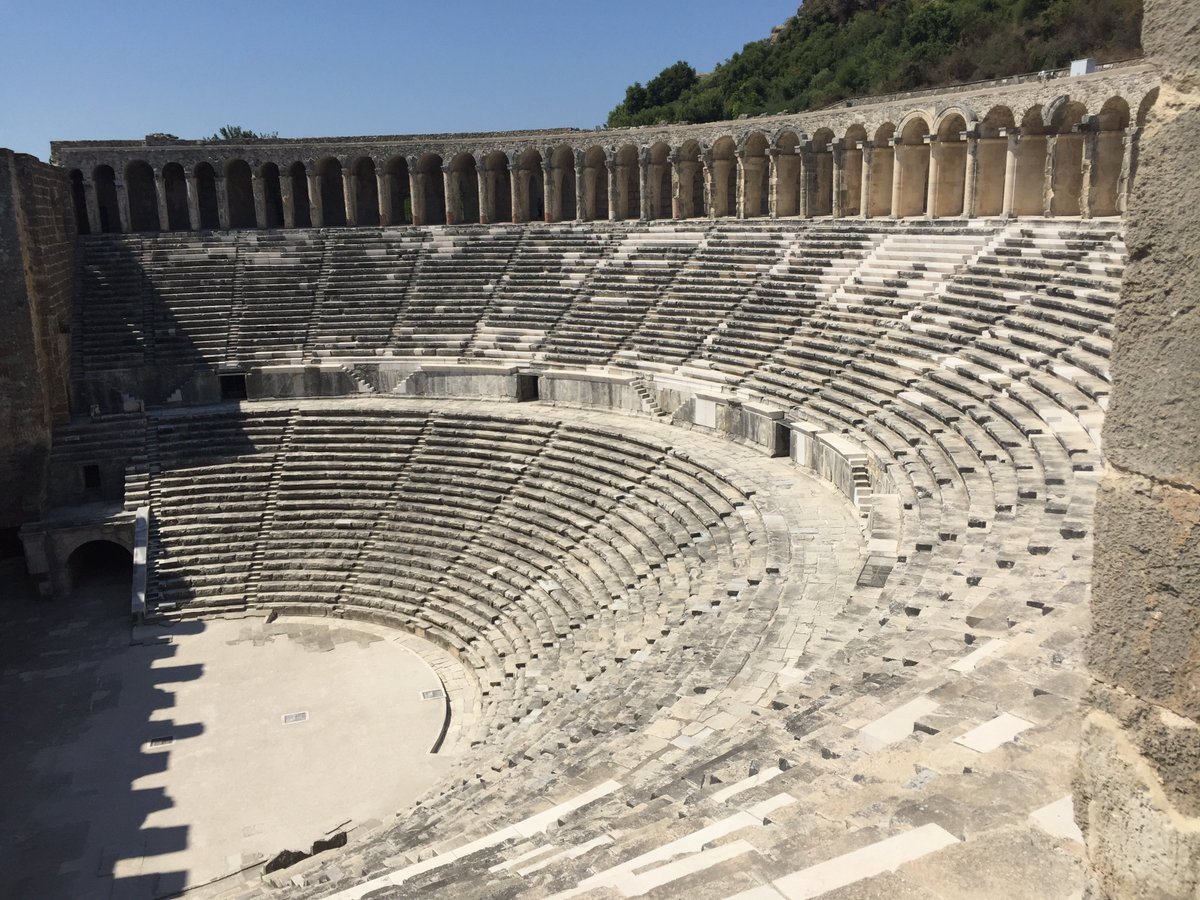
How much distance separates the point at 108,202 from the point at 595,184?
1563 cm

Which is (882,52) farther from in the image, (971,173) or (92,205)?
(92,205)

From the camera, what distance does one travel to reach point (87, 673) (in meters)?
16.8

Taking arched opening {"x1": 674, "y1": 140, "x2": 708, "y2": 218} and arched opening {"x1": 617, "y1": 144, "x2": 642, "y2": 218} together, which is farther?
arched opening {"x1": 617, "y1": 144, "x2": 642, "y2": 218}

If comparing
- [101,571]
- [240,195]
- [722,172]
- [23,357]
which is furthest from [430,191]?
[101,571]

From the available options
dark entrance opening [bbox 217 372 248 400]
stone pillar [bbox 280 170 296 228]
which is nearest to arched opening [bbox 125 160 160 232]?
stone pillar [bbox 280 170 296 228]

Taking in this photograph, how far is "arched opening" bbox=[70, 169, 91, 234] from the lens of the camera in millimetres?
29344

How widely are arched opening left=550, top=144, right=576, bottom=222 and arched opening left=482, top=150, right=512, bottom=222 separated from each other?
1.60 meters

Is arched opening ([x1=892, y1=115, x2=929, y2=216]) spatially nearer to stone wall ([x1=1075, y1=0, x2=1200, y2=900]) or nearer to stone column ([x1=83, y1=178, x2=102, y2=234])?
stone wall ([x1=1075, y1=0, x2=1200, y2=900])

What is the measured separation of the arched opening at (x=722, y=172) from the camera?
91.0ft

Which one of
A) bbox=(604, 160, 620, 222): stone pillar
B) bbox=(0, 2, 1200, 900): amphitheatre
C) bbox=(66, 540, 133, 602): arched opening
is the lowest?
bbox=(66, 540, 133, 602): arched opening

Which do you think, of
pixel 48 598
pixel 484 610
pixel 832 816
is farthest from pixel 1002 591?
pixel 48 598

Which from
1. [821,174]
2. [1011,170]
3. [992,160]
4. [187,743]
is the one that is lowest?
[187,743]

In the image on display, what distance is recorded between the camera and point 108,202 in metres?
30.9

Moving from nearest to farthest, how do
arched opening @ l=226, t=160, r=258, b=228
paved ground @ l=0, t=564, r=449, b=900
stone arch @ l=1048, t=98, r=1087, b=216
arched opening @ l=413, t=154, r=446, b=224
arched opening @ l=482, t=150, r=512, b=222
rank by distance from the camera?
paved ground @ l=0, t=564, r=449, b=900, stone arch @ l=1048, t=98, r=1087, b=216, arched opening @ l=482, t=150, r=512, b=222, arched opening @ l=413, t=154, r=446, b=224, arched opening @ l=226, t=160, r=258, b=228
